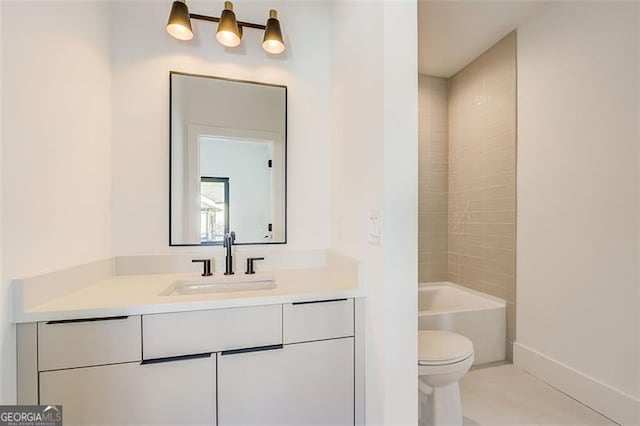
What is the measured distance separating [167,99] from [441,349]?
6.72 ft

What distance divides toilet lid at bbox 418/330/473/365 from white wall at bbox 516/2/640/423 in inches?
35.9

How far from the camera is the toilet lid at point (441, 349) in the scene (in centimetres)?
137

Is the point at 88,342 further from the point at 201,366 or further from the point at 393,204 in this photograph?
the point at 393,204

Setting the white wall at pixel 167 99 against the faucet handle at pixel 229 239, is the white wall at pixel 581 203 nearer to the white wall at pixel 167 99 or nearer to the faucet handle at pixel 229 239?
the white wall at pixel 167 99

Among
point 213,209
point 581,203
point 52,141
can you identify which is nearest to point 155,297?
point 213,209

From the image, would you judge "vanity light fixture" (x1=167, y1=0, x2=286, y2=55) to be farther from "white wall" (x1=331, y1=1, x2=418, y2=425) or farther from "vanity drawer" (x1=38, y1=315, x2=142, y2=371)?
"vanity drawer" (x1=38, y1=315, x2=142, y2=371)

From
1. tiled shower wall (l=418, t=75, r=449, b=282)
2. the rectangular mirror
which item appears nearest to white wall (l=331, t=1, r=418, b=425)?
the rectangular mirror

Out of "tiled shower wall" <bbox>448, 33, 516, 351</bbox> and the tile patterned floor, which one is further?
"tiled shower wall" <bbox>448, 33, 516, 351</bbox>

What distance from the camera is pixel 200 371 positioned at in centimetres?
117

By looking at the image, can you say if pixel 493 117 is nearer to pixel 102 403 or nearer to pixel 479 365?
pixel 479 365

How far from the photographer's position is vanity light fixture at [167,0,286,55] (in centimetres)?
154

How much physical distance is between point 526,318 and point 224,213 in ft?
7.67

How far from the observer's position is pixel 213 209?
1.75 metres

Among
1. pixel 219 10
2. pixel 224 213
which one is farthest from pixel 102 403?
pixel 219 10
